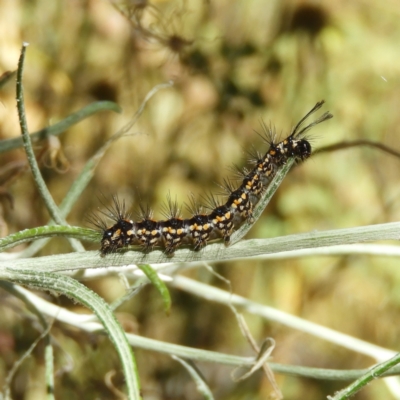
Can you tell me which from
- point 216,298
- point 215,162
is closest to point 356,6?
point 215,162

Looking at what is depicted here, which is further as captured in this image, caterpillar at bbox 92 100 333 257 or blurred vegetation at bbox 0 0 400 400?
blurred vegetation at bbox 0 0 400 400

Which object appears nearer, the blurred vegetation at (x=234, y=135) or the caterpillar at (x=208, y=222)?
the caterpillar at (x=208, y=222)

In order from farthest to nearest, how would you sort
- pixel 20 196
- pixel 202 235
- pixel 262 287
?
1. pixel 262 287
2. pixel 20 196
3. pixel 202 235

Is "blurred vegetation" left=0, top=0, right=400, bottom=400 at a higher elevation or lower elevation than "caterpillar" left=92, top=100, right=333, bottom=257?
higher

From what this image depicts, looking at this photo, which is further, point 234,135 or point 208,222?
point 234,135

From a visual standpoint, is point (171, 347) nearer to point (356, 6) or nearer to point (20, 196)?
point (20, 196)

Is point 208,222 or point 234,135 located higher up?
point 234,135

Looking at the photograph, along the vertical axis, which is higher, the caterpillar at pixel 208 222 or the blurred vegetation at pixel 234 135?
the blurred vegetation at pixel 234 135

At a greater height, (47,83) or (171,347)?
(47,83)
